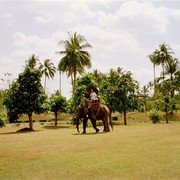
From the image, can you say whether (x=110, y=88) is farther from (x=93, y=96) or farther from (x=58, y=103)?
(x=93, y=96)

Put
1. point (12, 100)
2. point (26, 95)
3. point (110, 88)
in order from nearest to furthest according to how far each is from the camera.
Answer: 1. point (26, 95)
2. point (12, 100)
3. point (110, 88)

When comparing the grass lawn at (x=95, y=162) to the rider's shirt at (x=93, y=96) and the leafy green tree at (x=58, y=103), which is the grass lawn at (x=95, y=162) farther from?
the leafy green tree at (x=58, y=103)

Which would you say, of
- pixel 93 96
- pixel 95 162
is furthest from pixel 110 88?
pixel 95 162

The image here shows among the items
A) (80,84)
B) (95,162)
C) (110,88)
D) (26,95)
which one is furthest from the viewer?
(110,88)

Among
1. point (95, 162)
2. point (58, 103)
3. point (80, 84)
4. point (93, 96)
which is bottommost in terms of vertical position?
point (95, 162)

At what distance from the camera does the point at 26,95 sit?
36.8 m

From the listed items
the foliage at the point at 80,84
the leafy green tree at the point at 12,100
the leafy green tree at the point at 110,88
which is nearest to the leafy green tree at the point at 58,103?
the foliage at the point at 80,84

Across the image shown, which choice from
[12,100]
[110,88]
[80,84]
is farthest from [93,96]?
[110,88]

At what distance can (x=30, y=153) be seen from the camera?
14.5 meters

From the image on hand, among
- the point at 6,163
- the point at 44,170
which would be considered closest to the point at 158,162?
the point at 44,170

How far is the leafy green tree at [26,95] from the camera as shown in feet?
121

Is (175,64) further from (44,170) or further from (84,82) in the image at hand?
(44,170)

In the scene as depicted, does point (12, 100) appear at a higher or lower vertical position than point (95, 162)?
higher

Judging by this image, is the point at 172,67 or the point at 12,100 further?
the point at 172,67
